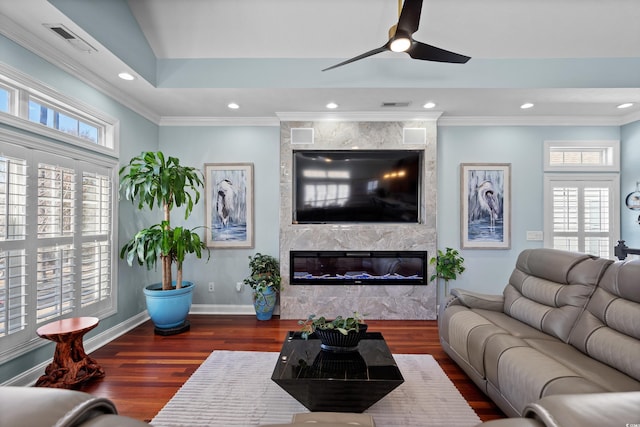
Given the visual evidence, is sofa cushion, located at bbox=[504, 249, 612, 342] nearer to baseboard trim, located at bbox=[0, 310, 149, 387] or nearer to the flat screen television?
the flat screen television

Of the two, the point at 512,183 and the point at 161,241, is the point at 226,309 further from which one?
the point at 512,183

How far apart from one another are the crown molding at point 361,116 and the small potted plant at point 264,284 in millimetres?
1964

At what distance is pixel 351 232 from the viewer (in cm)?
425

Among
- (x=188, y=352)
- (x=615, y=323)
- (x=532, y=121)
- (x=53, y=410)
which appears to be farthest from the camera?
(x=532, y=121)

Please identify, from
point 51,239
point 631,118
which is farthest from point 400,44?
point 631,118

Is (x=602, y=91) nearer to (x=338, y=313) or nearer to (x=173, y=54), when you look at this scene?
(x=338, y=313)

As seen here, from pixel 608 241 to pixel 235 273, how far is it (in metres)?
5.28

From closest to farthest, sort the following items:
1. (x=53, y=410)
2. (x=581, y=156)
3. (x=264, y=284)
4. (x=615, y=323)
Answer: (x=53, y=410) < (x=615, y=323) < (x=264, y=284) < (x=581, y=156)

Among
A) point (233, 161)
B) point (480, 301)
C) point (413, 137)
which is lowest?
point (480, 301)

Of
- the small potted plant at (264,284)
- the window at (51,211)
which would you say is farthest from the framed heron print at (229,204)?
the window at (51,211)

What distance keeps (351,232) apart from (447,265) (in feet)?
4.43

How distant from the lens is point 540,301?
259 centimetres

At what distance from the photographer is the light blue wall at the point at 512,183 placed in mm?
4445

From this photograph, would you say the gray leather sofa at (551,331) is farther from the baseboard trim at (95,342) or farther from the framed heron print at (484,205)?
the baseboard trim at (95,342)
